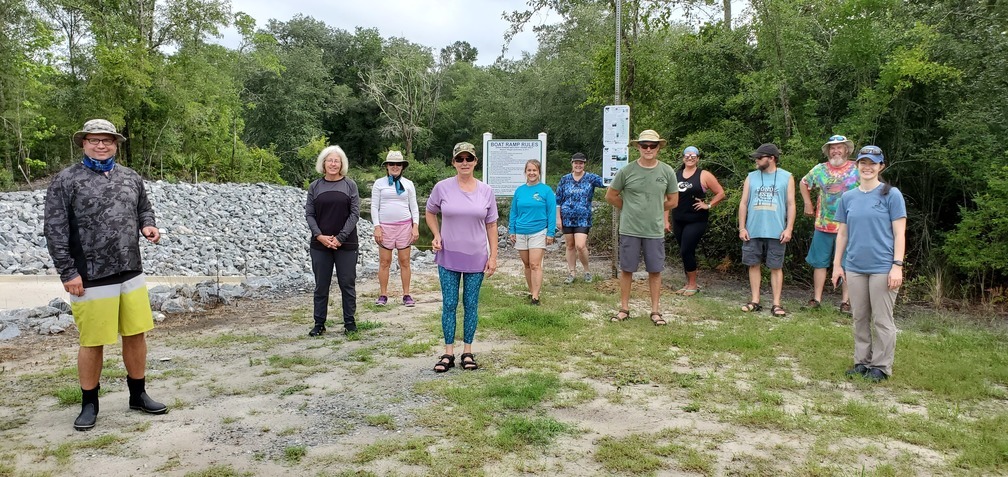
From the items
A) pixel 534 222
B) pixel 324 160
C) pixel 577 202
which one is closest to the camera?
pixel 324 160

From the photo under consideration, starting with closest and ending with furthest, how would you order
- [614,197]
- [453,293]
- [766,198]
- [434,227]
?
[453,293] < [434,227] < [614,197] < [766,198]

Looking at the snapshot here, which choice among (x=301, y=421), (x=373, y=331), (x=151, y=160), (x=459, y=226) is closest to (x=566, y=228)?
(x=373, y=331)

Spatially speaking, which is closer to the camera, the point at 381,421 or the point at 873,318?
the point at 381,421

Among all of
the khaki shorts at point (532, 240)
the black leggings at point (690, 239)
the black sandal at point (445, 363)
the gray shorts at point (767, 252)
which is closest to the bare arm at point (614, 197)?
the khaki shorts at point (532, 240)

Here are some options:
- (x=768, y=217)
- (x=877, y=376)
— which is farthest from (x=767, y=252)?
(x=877, y=376)

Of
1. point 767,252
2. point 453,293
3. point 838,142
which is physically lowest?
point 453,293

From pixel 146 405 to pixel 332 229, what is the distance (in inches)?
98.5

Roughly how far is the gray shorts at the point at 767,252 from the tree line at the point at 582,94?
1695 millimetres

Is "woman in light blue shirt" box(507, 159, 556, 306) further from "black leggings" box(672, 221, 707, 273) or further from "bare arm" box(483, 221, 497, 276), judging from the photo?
"bare arm" box(483, 221, 497, 276)

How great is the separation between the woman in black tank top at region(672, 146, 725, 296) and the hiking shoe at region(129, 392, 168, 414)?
6109mm

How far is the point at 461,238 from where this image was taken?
16.3ft

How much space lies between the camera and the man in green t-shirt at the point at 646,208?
660cm

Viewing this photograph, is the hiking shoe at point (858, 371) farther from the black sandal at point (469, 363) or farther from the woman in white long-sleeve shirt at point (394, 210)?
the woman in white long-sleeve shirt at point (394, 210)

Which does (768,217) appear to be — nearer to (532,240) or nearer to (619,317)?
(619,317)
